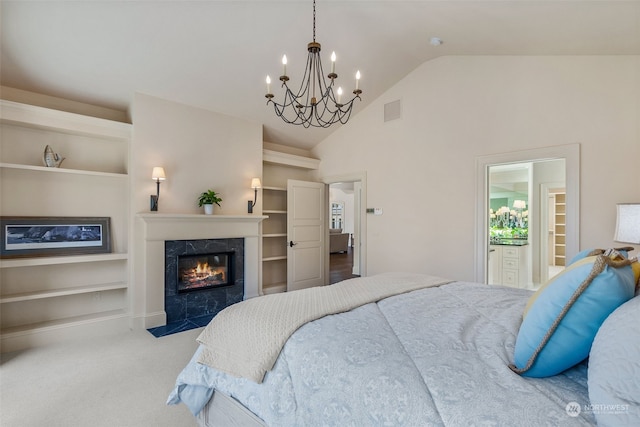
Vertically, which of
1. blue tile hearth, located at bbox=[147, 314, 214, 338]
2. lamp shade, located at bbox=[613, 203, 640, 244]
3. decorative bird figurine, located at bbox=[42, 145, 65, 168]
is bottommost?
blue tile hearth, located at bbox=[147, 314, 214, 338]

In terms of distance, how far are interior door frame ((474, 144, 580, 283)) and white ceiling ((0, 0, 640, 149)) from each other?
959 millimetres

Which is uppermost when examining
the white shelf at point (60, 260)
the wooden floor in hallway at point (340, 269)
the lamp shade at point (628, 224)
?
the lamp shade at point (628, 224)

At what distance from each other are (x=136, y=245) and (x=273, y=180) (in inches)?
95.5

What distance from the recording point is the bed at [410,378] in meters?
0.83

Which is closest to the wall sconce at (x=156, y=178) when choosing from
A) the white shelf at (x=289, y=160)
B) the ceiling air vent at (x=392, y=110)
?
the white shelf at (x=289, y=160)

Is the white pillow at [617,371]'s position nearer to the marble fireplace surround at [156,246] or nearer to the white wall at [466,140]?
the white wall at [466,140]

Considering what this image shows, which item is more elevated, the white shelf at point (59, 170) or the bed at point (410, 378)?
the white shelf at point (59, 170)

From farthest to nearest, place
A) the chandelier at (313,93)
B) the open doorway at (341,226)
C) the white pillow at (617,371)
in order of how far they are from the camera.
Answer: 1. the open doorway at (341,226)
2. the chandelier at (313,93)
3. the white pillow at (617,371)

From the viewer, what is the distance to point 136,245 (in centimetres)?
360

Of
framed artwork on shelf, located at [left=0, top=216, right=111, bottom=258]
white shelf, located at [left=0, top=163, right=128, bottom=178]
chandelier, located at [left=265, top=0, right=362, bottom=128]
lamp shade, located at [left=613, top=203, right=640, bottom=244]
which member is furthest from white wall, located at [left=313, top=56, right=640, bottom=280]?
framed artwork on shelf, located at [left=0, top=216, right=111, bottom=258]

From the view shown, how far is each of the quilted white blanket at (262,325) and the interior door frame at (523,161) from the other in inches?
86.7

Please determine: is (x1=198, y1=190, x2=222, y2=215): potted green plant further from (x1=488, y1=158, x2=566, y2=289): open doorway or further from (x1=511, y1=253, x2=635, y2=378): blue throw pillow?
(x1=488, y1=158, x2=566, y2=289): open doorway

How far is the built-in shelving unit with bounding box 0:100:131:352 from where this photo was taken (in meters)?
3.16

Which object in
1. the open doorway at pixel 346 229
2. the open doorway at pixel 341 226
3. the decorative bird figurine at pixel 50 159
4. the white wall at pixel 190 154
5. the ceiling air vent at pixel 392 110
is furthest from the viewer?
the open doorway at pixel 341 226
